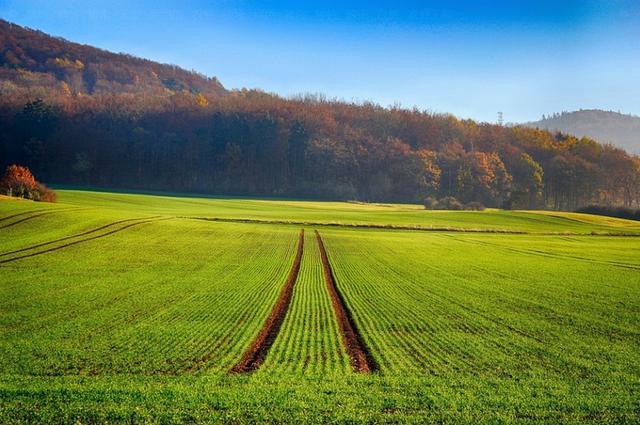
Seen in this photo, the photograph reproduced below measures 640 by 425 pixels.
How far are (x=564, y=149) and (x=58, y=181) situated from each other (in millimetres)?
139643

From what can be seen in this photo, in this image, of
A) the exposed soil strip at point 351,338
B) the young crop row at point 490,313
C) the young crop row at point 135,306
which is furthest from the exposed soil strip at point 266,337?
the young crop row at point 490,313

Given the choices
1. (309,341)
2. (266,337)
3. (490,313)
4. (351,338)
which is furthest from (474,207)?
(266,337)

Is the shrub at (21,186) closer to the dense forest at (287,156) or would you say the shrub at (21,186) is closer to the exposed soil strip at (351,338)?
the exposed soil strip at (351,338)

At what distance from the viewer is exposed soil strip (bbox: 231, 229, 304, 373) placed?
43.7 feet

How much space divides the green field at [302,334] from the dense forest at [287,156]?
86537mm

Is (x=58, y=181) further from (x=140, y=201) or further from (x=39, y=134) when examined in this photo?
(x=140, y=201)

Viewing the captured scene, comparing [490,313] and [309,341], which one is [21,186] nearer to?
A: [309,341]

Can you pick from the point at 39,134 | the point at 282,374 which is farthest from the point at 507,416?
the point at 39,134

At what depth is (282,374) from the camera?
12492 millimetres

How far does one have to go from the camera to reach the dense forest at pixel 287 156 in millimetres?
122625

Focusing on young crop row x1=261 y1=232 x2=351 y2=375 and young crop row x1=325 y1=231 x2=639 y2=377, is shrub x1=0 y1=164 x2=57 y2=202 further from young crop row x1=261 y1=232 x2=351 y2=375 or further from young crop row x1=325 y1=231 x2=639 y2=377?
young crop row x1=261 y1=232 x2=351 y2=375

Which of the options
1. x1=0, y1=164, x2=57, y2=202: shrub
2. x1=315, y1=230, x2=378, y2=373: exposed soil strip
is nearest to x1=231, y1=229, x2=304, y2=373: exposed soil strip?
x1=315, y1=230, x2=378, y2=373: exposed soil strip

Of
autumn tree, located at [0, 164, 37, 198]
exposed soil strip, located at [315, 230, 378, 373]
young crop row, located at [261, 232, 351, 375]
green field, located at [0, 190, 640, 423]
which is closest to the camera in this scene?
green field, located at [0, 190, 640, 423]

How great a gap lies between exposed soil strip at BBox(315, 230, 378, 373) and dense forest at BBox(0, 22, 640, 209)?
97234 millimetres
